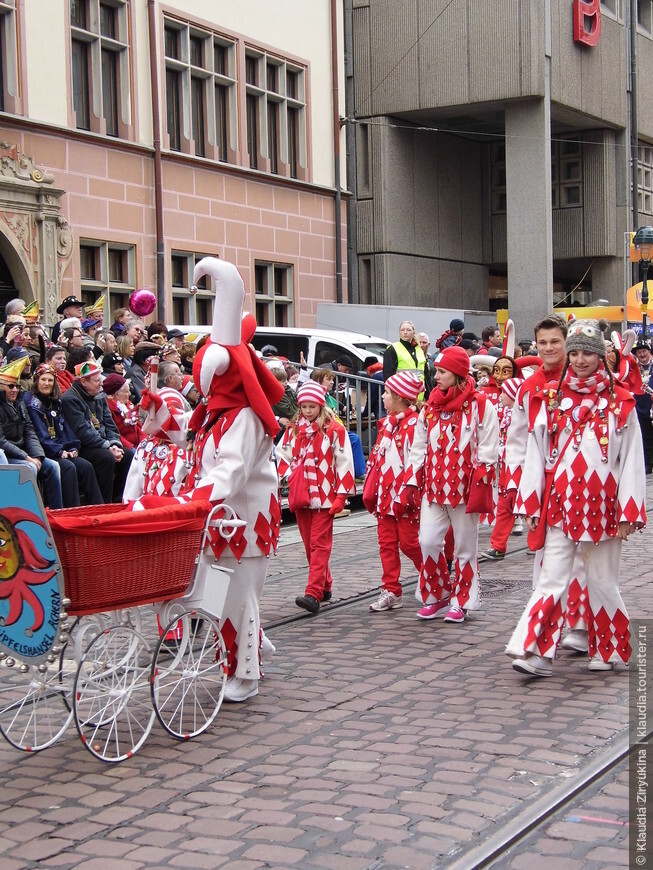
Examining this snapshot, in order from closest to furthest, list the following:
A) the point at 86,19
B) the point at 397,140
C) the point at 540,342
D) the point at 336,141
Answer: the point at 540,342, the point at 86,19, the point at 336,141, the point at 397,140

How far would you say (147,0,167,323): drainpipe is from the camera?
2030cm

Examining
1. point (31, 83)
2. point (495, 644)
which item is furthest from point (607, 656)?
point (31, 83)

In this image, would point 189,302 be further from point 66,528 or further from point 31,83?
point 66,528

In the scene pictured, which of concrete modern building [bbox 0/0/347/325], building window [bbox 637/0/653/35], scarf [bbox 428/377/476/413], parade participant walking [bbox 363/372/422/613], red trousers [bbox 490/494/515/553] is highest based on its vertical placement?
building window [bbox 637/0/653/35]

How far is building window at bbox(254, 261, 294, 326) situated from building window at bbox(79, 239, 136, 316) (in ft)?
11.9

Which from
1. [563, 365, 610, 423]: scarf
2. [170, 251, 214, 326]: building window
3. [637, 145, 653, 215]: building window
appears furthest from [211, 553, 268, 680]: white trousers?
[637, 145, 653, 215]: building window

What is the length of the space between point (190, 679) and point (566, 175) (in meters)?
27.9

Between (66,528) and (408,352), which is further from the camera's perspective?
(408,352)

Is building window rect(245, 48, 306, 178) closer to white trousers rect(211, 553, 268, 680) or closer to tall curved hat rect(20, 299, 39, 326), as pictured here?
tall curved hat rect(20, 299, 39, 326)

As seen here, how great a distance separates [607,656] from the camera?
21.7 feet

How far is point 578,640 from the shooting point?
282 inches

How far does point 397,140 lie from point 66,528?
24.2m

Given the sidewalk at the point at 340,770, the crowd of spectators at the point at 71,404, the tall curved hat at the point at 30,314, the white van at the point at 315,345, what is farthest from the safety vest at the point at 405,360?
the sidewalk at the point at 340,770

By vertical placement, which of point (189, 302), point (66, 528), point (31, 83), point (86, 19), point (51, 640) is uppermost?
point (86, 19)
